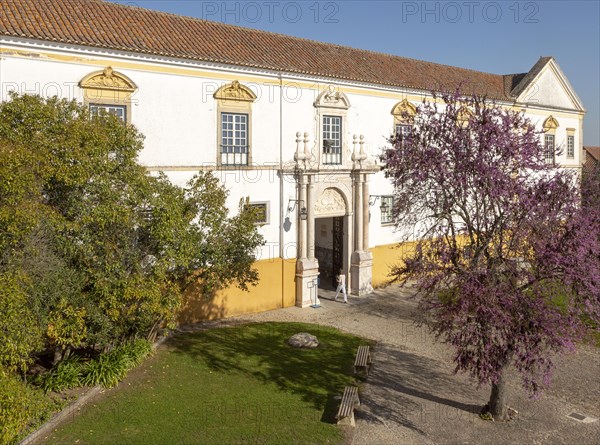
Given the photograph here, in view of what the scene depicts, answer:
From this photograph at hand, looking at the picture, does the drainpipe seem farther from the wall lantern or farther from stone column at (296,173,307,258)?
stone column at (296,173,307,258)

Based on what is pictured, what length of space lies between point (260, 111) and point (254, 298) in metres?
6.53

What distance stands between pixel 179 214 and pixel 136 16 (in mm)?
9239

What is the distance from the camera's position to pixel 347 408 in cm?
1097

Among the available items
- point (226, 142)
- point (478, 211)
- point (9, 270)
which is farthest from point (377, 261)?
point (9, 270)

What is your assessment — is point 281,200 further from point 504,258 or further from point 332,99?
point 504,258

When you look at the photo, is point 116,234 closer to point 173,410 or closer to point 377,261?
point 173,410

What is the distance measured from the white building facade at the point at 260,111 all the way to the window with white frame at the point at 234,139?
4 centimetres

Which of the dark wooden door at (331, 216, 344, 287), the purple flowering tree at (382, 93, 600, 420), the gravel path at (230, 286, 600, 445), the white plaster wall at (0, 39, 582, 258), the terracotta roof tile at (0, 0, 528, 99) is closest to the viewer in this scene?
the purple flowering tree at (382, 93, 600, 420)

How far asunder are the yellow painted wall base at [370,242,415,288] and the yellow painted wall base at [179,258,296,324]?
14.6 feet

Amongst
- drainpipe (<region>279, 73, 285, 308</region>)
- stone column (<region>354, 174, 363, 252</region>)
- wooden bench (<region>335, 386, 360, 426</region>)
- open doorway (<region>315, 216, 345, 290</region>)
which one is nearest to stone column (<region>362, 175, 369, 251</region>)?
stone column (<region>354, 174, 363, 252</region>)

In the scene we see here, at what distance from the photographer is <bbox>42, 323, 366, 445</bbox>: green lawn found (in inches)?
413

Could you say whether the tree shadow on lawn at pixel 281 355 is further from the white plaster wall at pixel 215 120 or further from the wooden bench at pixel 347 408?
the white plaster wall at pixel 215 120

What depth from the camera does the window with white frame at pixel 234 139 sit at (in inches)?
715

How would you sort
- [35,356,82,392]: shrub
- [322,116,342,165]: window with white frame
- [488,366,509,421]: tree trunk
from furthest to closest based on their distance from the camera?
1. [322,116,342,165]: window with white frame
2. [35,356,82,392]: shrub
3. [488,366,509,421]: tree trunk
